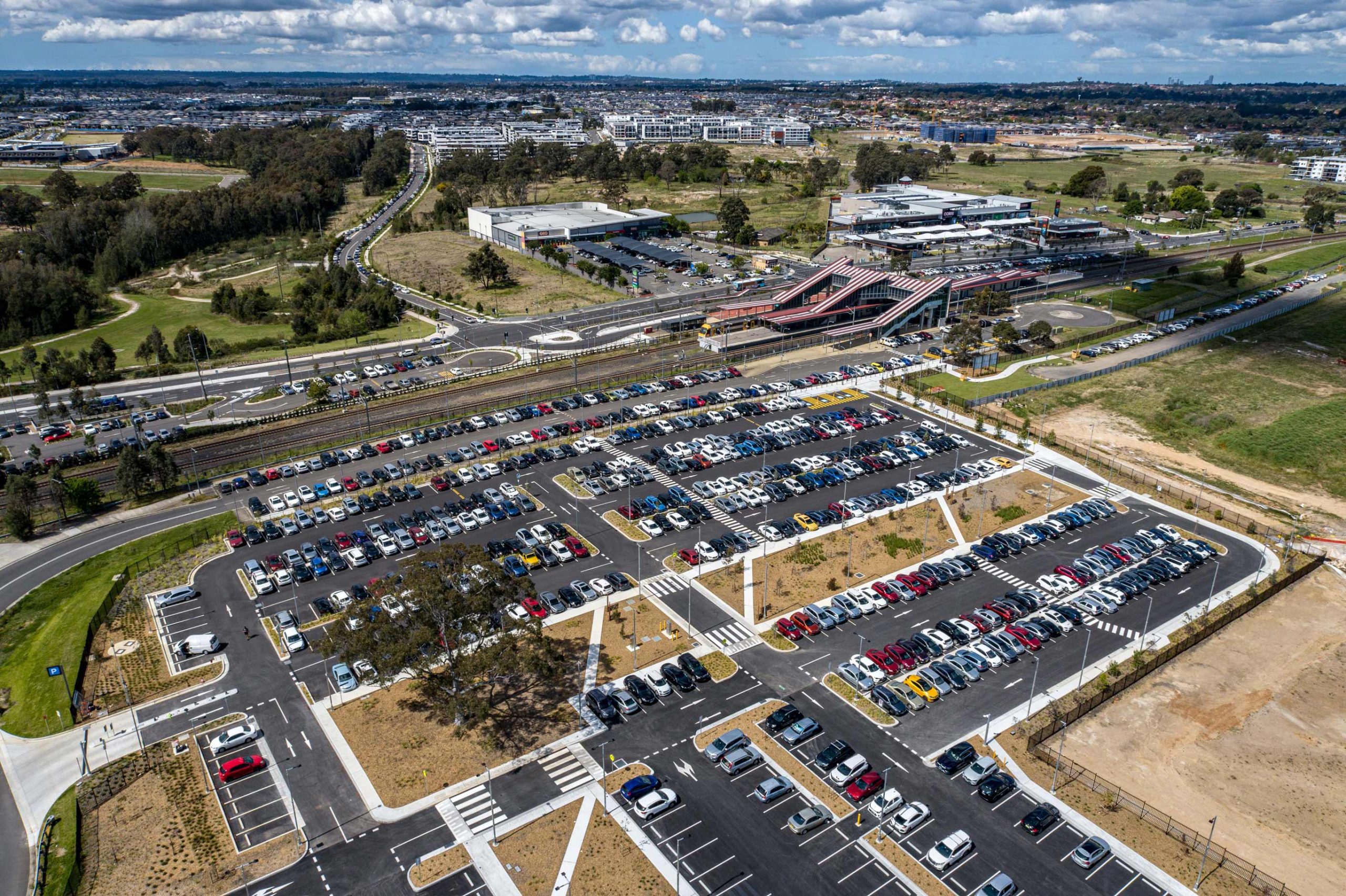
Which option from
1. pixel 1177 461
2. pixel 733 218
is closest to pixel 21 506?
pixel 1177 461

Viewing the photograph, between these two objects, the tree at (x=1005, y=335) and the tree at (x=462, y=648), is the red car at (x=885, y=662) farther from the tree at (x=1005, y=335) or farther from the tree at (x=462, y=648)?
the tree at (x=1005, y=335)

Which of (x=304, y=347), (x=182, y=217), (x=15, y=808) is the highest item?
(x=182, y=217)

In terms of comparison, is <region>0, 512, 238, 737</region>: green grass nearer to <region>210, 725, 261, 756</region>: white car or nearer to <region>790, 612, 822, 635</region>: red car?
<region>210, 725, 261, 756</region>: white car

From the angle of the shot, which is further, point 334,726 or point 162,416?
point 162,416

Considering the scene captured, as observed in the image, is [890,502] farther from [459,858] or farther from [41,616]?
[41,616]

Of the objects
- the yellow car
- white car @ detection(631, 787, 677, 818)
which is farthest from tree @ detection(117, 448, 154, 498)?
the yellow car

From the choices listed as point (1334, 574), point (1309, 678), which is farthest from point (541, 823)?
point (1334, 574)
